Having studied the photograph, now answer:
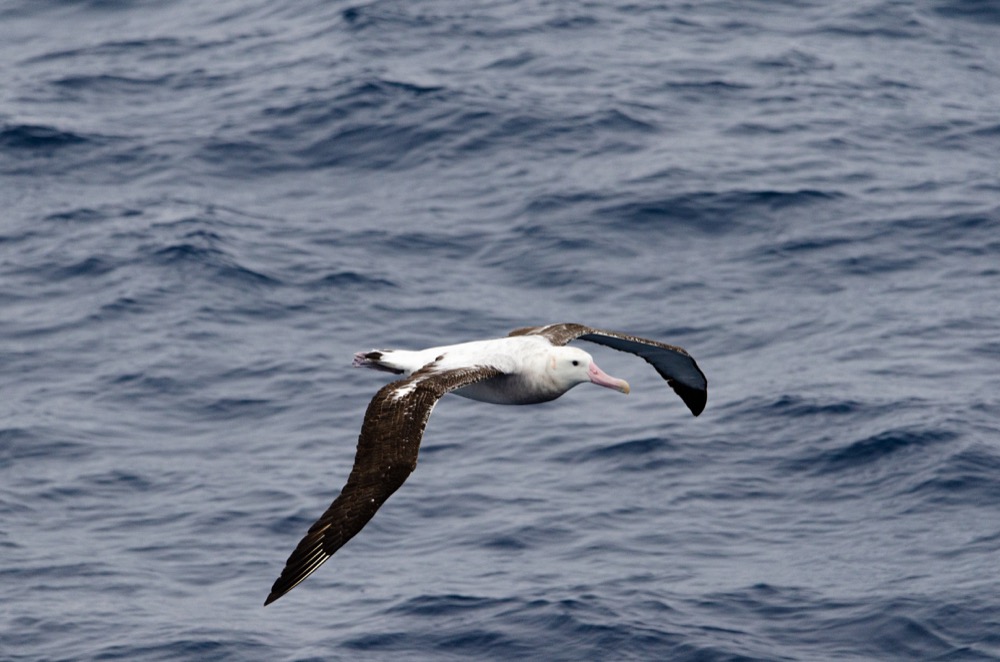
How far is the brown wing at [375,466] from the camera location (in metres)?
13.1

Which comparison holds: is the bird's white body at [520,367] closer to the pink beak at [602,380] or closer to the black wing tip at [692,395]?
the pink beak at [602,380]

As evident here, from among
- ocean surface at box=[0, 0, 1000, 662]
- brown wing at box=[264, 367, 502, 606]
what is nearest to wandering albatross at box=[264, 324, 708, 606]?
brown wing at box=[264, 367, 502, 606]

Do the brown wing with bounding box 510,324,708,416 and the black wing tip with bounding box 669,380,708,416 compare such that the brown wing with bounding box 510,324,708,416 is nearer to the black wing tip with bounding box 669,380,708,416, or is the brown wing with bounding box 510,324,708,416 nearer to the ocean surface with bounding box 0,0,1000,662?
the black wing tip with bounding box 669,380,708,416

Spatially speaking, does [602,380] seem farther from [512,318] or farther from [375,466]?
[512,318]

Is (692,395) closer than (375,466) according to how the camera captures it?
No

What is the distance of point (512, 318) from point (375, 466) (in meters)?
11.2

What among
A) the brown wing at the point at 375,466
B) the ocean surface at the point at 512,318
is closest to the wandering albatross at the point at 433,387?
the brown wing at the point at 375,466

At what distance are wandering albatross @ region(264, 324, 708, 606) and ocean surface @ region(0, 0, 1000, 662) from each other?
3257 millimetres

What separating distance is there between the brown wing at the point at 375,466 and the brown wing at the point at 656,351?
7.31 feet

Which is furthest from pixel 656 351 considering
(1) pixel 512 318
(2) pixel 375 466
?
(1) pixel 512 318

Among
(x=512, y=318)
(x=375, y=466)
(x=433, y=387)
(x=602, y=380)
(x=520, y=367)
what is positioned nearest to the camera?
(x=375, y=466)

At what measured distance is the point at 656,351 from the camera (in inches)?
687

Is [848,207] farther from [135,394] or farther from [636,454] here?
[135,394]

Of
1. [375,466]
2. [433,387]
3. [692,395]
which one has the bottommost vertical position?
[692,395]
